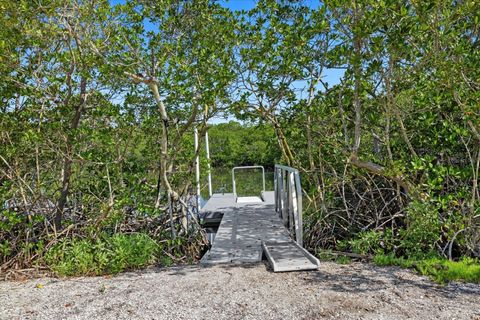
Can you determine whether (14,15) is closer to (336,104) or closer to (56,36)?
(56,36)

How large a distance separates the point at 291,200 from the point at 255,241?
0.69m

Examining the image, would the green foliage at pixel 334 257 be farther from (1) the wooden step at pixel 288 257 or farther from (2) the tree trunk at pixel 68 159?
(2) the tree trunk at pixel 68 159

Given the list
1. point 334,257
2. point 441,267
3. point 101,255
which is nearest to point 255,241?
point 334,257

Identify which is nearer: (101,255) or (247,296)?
(247,296)

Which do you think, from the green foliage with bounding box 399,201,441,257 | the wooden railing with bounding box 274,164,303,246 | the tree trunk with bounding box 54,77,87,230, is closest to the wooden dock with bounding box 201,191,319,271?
the wooden railing with bounding box 274,164,303,246

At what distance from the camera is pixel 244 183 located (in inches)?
515

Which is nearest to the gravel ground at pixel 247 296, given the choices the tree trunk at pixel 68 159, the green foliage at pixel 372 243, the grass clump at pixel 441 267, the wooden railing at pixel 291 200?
the grass clump at pixel 441 267

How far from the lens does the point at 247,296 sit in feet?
10.1

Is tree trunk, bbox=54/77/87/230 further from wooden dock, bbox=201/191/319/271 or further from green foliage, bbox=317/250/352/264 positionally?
green foliage, bbox=317/250/352/264

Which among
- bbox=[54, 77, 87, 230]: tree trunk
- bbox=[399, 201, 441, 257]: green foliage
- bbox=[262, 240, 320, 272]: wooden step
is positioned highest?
bbox=[54, 77, 87, 230]: tree trunk

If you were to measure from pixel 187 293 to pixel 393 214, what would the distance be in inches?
119

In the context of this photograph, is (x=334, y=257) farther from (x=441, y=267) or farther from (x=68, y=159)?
(x=68, y=159)

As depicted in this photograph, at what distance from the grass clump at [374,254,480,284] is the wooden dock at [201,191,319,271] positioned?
0.79 metres

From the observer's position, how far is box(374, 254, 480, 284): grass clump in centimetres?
332
